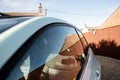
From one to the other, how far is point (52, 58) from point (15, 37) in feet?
2.61

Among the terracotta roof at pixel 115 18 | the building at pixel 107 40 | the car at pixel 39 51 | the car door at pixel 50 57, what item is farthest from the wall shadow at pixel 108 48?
the car at pixel 39 51

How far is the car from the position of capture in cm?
154

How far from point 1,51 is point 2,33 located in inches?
9.0

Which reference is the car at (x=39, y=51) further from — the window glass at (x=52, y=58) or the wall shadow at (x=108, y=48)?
the wall shadow at (x=108, y=48)

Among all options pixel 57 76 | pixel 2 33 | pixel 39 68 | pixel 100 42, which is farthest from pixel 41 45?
pixel 100 42

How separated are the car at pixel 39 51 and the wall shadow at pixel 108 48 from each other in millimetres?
16074

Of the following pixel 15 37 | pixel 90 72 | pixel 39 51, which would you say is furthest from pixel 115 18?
pixel 15 37

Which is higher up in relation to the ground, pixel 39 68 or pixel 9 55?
pixel 9 55

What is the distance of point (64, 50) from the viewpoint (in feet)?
8.98

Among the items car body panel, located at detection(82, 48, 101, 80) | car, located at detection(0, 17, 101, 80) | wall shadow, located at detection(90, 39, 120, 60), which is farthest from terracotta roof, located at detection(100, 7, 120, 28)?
car, located at detection(0, 17, 101, 80)

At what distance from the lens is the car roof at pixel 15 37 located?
1.48m

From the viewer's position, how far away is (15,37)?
64.4 inches

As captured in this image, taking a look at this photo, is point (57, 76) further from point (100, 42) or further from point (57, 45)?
point (100, 42)

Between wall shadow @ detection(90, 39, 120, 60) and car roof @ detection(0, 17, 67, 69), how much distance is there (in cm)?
1720
